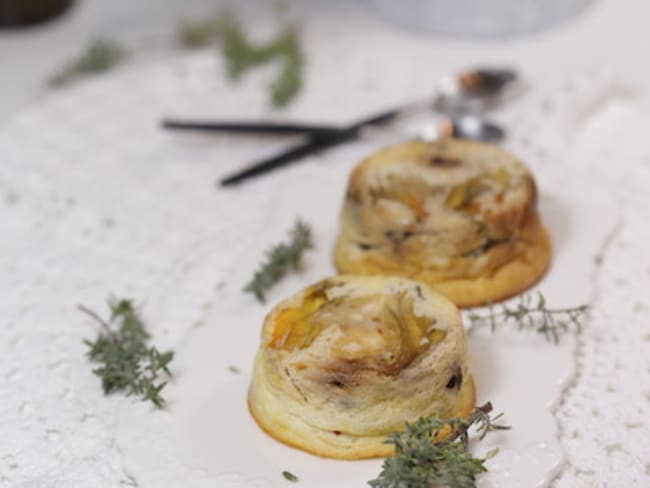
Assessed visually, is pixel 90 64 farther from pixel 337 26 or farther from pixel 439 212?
pixel 439 212

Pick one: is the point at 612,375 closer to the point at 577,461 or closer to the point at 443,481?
the point at 577,461

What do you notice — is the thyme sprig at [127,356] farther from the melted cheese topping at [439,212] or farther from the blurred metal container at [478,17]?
the blurred metal container at [478,17]

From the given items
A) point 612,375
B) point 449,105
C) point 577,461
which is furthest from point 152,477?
point 449,105

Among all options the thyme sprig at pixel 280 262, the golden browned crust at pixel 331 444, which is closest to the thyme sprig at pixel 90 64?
the thyme sprig at pixel 280 262

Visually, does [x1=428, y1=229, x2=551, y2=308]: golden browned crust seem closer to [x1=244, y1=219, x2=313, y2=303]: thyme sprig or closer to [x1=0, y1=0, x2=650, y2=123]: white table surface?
[x1=244, y1=219, x2=313, y2=303]: thyme sprig

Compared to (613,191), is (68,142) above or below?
below

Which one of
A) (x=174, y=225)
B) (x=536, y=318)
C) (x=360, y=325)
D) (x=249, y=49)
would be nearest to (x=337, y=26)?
(x=249, y=49)

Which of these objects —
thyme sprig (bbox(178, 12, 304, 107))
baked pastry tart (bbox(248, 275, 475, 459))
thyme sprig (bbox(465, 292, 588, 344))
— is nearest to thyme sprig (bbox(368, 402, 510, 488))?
baked pastry tart (bbox(248, 275, 475, 459))
